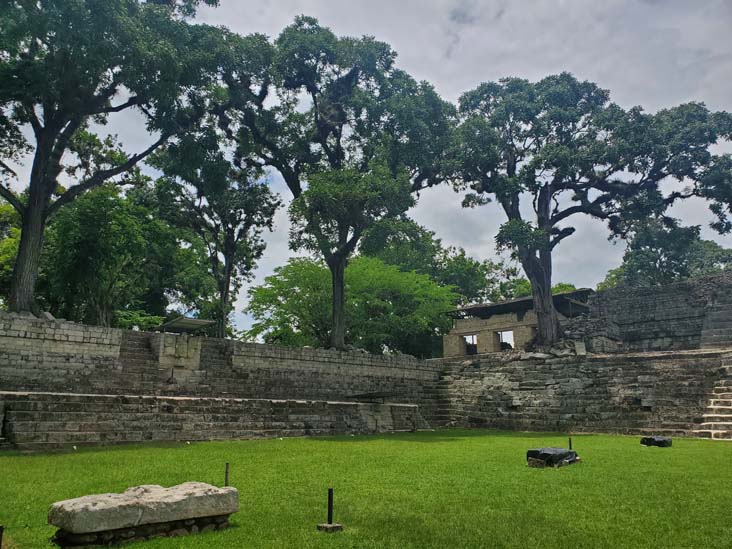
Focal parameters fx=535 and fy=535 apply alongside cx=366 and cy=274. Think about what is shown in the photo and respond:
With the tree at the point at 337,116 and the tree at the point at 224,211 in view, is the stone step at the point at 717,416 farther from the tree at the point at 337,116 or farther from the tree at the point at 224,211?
the tree at the point at 224,211

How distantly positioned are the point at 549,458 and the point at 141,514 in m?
5.73

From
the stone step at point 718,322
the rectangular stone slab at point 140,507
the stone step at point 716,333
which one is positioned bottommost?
the rectangular stone slab at point 140,507

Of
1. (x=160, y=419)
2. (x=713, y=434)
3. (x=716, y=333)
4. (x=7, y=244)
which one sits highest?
(x=7, y=244)

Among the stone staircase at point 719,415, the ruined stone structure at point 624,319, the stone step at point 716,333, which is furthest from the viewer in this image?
the ruined stone structure at point 624,319

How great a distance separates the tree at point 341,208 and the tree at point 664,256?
49.2 ft

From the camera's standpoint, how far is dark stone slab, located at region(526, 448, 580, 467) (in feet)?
25.1

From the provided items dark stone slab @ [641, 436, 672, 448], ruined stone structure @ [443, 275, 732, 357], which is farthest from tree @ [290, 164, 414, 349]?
ruined stone structure @ [443, 275, 732, 357]

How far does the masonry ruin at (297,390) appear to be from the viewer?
995cm

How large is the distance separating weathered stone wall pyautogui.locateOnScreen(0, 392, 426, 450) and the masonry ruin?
23 mm

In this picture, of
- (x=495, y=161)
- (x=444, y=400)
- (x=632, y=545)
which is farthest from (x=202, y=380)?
(x=495, y=161)

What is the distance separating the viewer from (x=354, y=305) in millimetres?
28000

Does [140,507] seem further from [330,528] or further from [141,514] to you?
[330,528]

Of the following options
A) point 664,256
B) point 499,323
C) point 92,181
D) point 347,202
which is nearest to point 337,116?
point 347,202

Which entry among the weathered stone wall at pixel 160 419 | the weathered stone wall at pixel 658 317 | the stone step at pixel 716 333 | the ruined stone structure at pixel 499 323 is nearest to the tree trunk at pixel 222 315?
the weathered stone wall at pixel 160 419
